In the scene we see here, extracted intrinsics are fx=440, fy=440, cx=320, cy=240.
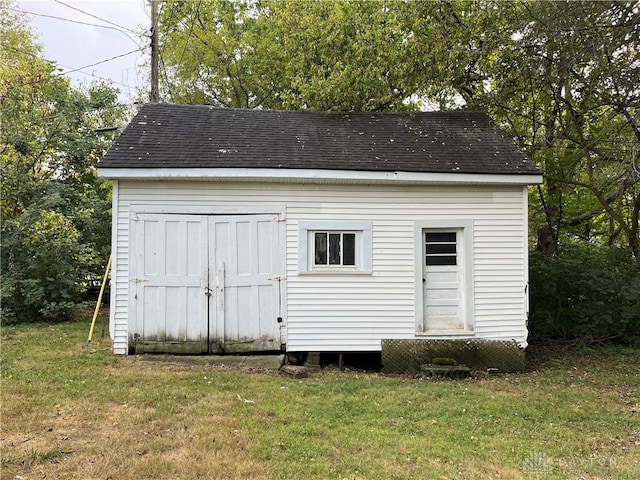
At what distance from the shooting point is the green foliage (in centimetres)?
888

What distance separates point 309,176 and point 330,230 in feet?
3.11

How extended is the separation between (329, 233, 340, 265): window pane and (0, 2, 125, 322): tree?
709cm

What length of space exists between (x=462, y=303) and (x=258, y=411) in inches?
155

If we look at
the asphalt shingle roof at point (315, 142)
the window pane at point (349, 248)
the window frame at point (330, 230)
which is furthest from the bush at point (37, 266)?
the window pane at point (349, 248)

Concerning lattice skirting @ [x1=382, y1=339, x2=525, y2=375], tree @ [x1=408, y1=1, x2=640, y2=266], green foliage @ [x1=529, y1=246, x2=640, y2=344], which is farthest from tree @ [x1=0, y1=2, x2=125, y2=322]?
green foliage @ [x1=529, y1=246, x2=640, y2=344]

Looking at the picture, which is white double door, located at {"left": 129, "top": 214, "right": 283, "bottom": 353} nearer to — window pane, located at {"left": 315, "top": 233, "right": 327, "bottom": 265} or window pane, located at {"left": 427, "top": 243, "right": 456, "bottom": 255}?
window pane, located at {"left": 315, "top": 233, "right": 327, "bottom": 265}

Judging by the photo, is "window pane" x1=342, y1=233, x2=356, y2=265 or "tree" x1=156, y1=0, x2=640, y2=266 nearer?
"window pane" x1=342, y1=233, x2=356, y2=265

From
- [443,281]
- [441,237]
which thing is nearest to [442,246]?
[441,237]

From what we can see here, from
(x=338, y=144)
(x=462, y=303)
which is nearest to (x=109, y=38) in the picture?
(x=338, y=144)

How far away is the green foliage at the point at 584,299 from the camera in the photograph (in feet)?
29.1

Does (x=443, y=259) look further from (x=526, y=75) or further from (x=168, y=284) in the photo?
(x=526, y=75)

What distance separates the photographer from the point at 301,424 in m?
4.48

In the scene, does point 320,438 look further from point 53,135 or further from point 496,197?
point 53,135

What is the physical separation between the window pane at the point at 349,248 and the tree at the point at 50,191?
7276 millimetres
